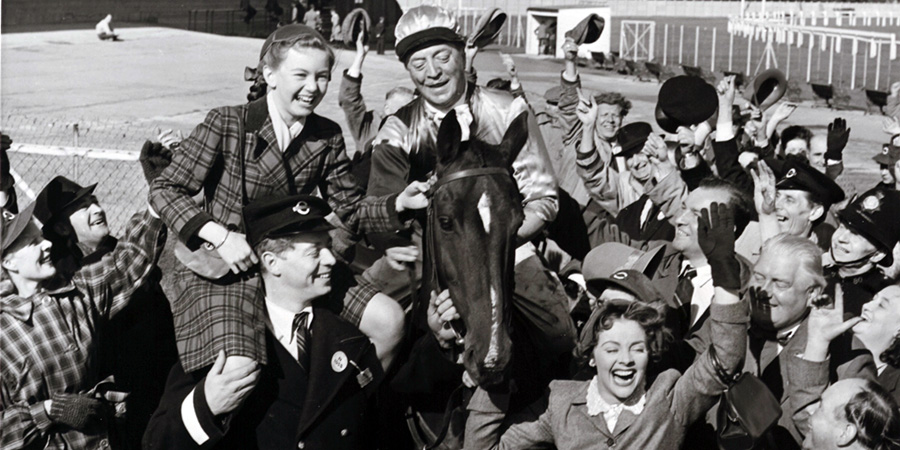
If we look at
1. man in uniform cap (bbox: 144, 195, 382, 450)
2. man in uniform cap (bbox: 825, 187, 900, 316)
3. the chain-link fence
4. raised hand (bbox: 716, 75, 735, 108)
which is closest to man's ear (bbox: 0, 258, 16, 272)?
man in uniform cap (bbox: 144, 195, 382, 450)

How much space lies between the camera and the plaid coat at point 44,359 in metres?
4.74

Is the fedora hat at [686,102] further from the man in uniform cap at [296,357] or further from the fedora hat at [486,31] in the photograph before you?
the man in uniform cap at [296,357]

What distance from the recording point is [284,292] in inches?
183

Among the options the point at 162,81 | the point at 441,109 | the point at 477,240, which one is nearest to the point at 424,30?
the point at 441,109

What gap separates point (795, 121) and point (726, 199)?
59.8 ft

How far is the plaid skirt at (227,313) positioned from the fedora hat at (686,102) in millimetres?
3676

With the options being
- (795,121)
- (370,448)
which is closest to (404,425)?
(370,448)

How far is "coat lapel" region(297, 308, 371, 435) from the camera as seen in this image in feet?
15.0

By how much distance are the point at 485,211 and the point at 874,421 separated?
158 cm

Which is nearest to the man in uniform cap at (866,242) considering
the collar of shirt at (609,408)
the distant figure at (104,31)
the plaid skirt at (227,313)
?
the collar of shirt at (609,408)

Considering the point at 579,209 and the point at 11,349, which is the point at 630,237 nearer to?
the point at 579,209

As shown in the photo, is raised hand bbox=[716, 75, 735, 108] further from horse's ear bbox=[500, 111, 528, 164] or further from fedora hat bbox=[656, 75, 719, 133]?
horse's ear bbox=[500, 111, 528, 164]

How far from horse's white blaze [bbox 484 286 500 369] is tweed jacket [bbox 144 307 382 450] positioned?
651 millimetres

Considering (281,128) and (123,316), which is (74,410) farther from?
(281,128)
